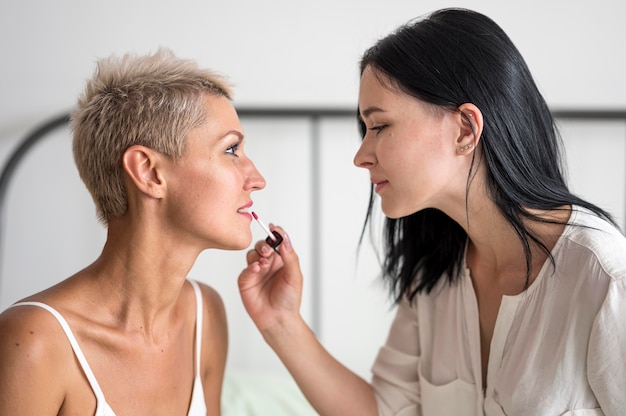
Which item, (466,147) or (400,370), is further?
(400,370)

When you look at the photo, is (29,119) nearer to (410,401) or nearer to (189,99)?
(189,99)

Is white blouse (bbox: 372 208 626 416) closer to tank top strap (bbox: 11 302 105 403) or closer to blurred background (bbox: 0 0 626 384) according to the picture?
tank top strap (bbox: 11 302 105 403)

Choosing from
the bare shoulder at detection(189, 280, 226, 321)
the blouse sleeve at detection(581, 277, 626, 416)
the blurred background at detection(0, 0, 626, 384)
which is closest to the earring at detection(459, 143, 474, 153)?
the blouse sleeve at detection(581, 277, 626, 416)

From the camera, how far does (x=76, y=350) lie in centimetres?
120

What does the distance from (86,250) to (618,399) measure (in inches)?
66.9

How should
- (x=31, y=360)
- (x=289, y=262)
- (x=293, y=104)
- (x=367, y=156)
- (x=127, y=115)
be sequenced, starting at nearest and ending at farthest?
(x=31, y=360)
(x=127, y=115)
(x=367, y=156)
(x=289, y=262)
(x=293, y=104)

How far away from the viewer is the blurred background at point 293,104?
226 centimetres

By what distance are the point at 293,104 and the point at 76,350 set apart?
1.27 metres

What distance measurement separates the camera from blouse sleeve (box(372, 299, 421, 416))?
1546 mm

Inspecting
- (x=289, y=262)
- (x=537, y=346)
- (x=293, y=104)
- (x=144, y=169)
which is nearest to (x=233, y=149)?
(x=144, y=169)

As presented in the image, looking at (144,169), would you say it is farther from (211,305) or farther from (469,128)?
(469,128)

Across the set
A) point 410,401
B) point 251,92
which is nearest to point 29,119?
point 251,92

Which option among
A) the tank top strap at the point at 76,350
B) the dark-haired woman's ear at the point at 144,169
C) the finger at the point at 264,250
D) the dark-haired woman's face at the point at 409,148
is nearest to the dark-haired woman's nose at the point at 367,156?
the dark-haired woman's face at the point at 409,148

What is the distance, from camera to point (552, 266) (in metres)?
1.31
